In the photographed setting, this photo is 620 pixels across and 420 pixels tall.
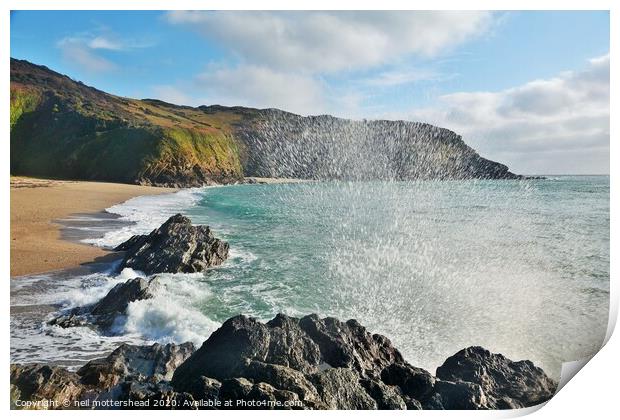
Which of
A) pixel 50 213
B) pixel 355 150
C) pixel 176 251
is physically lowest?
pixel 176 251

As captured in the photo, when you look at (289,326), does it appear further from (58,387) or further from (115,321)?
(115,321)

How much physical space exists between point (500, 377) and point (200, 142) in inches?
257

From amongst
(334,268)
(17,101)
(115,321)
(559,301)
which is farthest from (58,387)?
(559,301)

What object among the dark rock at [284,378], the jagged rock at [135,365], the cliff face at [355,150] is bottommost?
the jagged rock at [135,365]

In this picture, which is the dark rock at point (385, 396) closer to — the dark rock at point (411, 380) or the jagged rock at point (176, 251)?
the dark rock at point (411, 380)

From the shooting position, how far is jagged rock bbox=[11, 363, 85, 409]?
3.37m

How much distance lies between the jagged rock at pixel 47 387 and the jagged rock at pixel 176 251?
2.97 metres

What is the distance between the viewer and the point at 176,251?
21.6 ft

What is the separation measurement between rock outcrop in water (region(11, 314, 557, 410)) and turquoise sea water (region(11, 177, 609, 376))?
0.59 m

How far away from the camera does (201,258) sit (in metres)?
6.67

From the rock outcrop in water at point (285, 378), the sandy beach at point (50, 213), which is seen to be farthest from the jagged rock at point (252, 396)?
the sandy beach at point (50, 213)

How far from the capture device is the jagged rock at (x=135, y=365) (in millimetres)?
3551

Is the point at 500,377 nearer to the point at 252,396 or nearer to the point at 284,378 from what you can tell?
the point at 284,378

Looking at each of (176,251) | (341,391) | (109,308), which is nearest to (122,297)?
(109,308)
